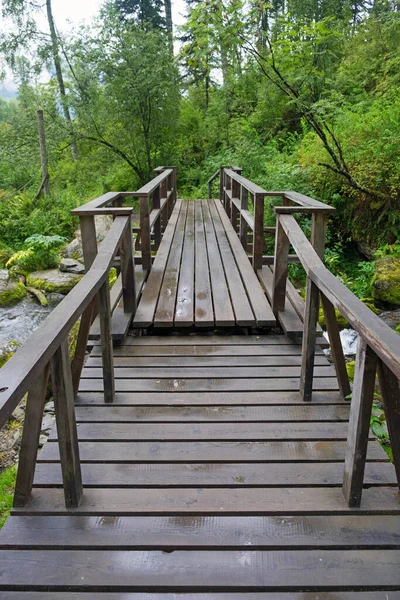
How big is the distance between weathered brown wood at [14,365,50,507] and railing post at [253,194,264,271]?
3.09 metres

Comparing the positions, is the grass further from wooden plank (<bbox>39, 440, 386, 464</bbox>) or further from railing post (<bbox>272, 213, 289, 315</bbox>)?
railing post (<bbox>272, 213, 289, 315</bbox>)

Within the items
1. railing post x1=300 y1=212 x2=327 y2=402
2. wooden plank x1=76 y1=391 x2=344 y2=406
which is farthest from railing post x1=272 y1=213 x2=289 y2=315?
wooden plank x1=76 y1=391 x2=344 y2=406

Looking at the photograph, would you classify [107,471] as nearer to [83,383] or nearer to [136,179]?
[83,383]

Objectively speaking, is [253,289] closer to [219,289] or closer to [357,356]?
[219,289]

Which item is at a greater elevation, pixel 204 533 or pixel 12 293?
pixel 204 533

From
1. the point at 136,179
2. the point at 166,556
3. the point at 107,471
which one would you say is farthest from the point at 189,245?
the point at 136,179

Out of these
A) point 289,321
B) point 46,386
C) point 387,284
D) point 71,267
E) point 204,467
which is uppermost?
point 46,386

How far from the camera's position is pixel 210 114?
16.0 meters

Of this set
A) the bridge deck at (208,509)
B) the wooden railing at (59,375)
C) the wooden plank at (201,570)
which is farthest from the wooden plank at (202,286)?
the wooden plank at (201,570)

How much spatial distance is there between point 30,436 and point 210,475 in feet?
2.72

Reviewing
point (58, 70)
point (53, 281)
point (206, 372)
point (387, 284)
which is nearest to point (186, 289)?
point (206, 372)

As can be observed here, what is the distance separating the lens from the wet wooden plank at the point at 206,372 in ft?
9.54

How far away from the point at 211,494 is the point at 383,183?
6.48 metres

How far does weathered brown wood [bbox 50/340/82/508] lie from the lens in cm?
167
